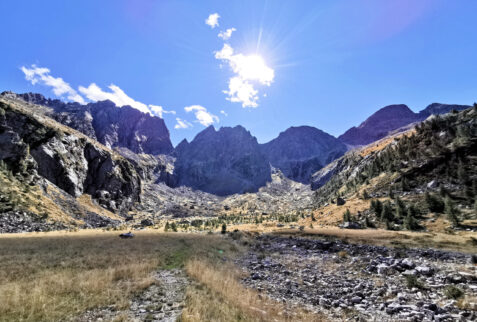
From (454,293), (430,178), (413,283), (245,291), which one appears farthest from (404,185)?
(245,291)

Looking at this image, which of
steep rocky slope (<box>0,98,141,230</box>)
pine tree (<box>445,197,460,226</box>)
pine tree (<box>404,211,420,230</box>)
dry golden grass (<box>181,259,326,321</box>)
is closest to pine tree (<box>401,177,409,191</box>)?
pine tree (<box>445,197,460,226</box>)

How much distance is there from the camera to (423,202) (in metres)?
43.5

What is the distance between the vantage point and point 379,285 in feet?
40.1

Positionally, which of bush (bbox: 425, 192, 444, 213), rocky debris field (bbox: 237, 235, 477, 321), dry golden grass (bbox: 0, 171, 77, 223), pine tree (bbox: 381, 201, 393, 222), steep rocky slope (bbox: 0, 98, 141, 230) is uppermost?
steep rocky slope (bbox: 0, 98, 141, 230)

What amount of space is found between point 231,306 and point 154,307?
354 cm

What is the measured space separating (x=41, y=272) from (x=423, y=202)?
6209cm

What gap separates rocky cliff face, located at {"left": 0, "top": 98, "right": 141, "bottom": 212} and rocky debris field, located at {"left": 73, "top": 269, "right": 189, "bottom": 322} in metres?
99.8

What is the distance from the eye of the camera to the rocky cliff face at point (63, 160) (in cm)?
7823

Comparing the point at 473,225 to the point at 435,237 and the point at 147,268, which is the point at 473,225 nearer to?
the point at 435,237

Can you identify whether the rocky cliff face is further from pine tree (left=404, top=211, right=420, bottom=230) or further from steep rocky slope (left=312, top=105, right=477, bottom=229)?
steep rocky slope (left=312, top=105, right=477, bottom=229)

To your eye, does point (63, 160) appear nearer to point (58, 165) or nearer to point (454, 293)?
point (58, 165)

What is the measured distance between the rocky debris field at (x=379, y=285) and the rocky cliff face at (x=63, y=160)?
104 meters

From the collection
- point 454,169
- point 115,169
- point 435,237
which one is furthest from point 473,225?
point 115,169

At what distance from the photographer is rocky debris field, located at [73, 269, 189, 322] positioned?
7.95 m
